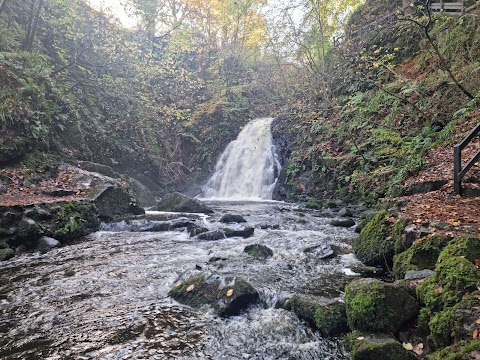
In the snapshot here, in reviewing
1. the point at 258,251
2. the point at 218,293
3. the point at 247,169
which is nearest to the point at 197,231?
the point at 258,251

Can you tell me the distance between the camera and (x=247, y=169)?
740 inches

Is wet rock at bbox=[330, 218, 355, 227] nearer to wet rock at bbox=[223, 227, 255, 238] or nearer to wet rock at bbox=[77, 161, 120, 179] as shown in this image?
wet rock at bbox=[223, 227, 255, 238]

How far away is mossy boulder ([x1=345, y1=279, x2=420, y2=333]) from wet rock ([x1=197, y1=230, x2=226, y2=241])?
17.1 feet

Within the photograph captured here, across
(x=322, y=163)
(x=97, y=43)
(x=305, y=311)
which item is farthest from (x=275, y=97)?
(x=305, y=311)

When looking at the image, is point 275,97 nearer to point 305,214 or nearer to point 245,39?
point 245,39

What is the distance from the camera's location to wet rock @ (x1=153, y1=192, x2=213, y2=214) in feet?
41.3

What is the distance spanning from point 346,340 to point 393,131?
944 cm

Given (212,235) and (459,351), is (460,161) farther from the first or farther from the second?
(212,235)

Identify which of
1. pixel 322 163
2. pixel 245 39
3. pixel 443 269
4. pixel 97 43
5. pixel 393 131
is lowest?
pixel 443 269

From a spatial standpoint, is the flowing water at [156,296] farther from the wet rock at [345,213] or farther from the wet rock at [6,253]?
the wet rock at [345,213]

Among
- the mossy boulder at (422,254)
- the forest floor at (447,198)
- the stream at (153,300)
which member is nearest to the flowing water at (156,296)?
the stream at (153,300)

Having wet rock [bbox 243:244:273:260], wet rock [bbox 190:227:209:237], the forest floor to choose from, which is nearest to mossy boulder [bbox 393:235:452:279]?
the forest floor

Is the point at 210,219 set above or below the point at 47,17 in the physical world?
below

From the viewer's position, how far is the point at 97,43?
1880cm
